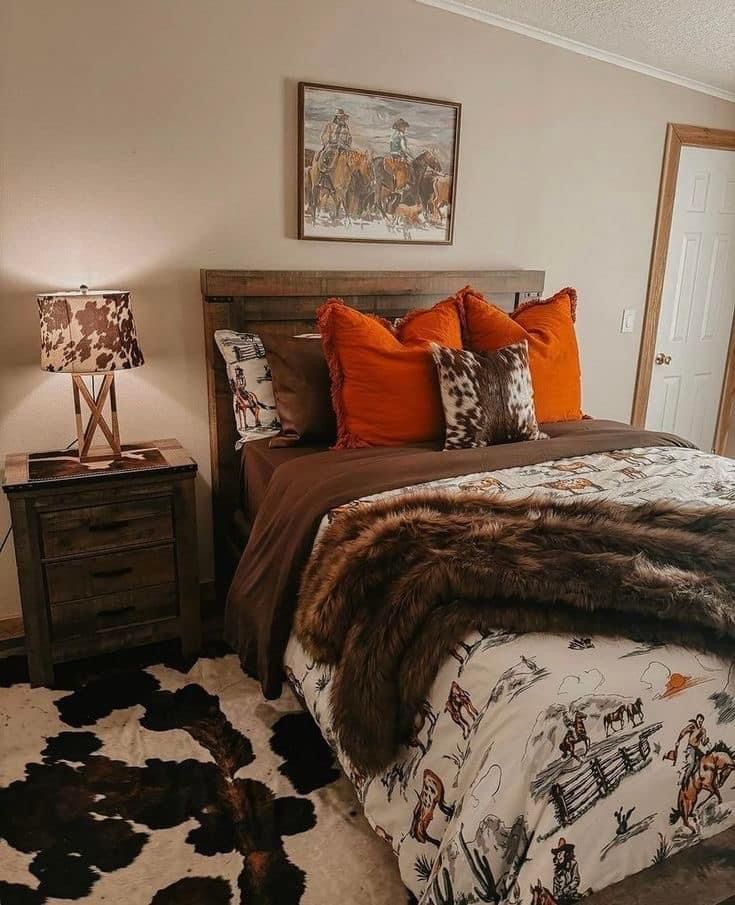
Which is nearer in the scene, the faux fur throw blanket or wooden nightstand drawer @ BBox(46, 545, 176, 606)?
the faux fur throw blanket

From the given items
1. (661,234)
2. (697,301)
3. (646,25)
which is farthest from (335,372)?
(697,301)

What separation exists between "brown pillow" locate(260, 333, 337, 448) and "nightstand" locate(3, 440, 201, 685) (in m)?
0.36

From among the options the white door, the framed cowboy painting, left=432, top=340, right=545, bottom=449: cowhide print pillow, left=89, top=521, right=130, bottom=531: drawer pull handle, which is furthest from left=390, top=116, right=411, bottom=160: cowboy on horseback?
left=89, top=521, right=130, bottom=531: drawer pull handle

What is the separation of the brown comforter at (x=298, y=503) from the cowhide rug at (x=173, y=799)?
20cm

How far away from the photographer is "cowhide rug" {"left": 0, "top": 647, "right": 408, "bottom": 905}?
1.57 m

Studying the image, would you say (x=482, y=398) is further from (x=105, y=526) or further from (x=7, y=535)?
(x=7, y=535)

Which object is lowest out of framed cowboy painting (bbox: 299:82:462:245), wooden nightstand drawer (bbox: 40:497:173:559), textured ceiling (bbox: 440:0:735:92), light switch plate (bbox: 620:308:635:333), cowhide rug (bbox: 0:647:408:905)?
cowhide rug (bbox: 0:647:408:905)

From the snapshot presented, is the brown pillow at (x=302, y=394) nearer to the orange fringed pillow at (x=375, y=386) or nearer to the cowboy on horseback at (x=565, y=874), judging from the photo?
the orange fringed pillow at (x=375, y=386)

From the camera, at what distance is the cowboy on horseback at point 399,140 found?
2.84m

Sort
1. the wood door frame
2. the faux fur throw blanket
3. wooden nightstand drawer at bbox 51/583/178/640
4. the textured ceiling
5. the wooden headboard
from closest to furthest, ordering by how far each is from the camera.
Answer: the faux fur throw blanket, wooden nightstand drawer at bbox 51/583/178/640, the wooden headboard, the textured ceiling, the wood door frame

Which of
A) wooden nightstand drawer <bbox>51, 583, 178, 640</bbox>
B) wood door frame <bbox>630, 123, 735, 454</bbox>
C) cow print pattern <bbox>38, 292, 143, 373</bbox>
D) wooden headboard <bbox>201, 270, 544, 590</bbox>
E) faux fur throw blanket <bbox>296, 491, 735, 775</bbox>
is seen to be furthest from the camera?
wood door frame <bbox>630, 123, 735, 454</bbox>

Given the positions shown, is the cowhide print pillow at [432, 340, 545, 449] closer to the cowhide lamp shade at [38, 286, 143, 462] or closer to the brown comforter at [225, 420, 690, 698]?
the brown comforter at [225, 420, 690, 698]

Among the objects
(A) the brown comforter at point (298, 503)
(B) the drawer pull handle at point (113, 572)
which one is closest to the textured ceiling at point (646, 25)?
(A) the brown comforter at point (298, 503)

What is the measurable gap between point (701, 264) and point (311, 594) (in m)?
3.18
